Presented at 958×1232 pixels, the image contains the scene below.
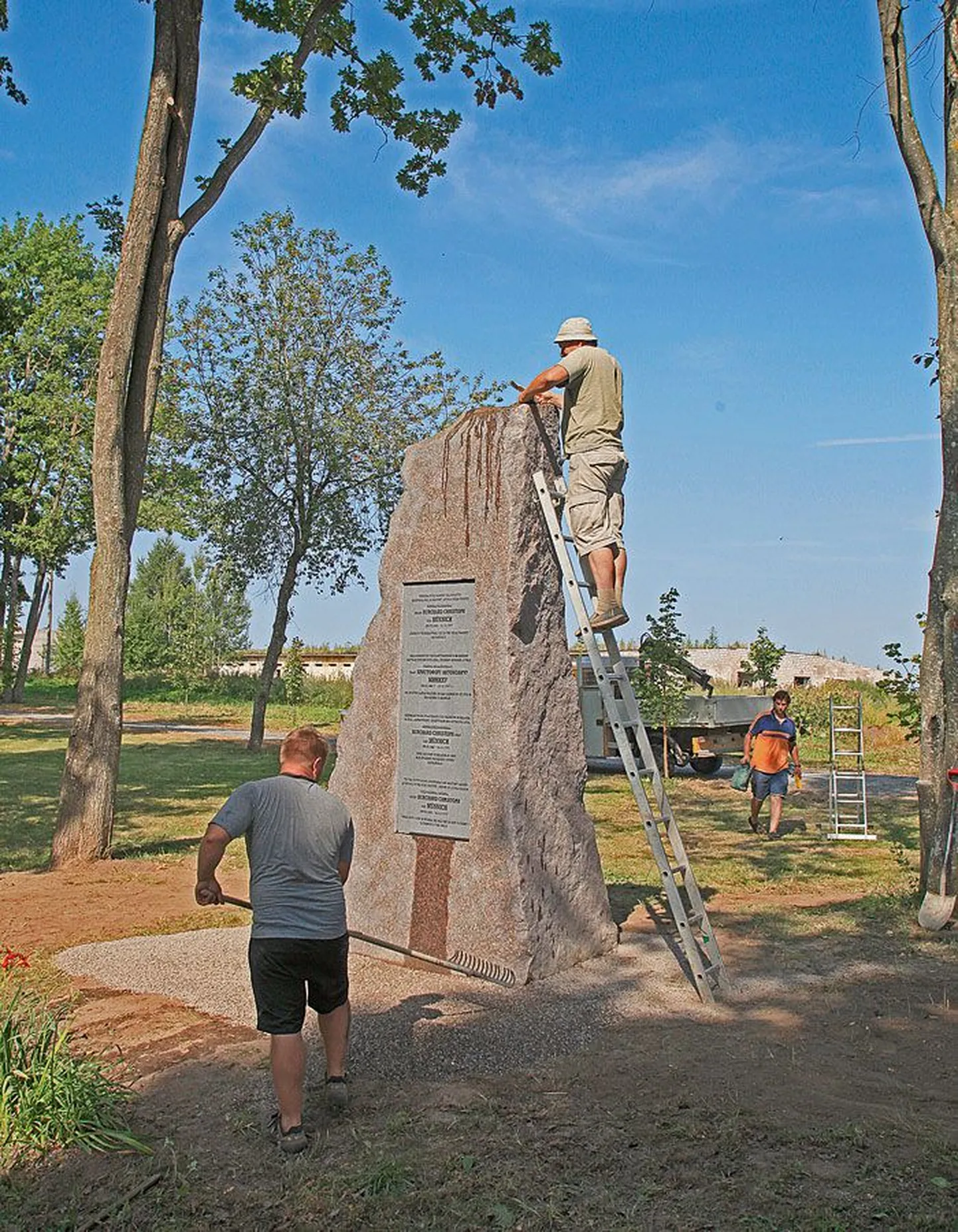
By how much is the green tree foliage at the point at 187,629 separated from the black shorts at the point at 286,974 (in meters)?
42.7

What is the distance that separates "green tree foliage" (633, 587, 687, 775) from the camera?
61.9 ft

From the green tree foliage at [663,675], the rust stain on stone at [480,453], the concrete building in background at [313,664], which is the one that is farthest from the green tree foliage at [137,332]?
the concrete building in background at [313,664]

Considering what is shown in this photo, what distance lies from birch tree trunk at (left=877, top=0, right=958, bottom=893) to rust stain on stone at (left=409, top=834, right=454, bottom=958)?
381 centimetres

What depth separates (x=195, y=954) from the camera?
7.20 metres

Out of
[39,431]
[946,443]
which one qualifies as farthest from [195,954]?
[39,431]

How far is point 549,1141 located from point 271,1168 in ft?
3.42

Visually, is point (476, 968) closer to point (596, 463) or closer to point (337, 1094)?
point (337, 1094)

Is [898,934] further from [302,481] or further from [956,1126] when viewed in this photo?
[302,481]

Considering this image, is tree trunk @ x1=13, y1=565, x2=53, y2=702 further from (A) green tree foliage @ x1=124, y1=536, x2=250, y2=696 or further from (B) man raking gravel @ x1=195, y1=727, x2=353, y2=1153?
(B) man raking gravel @ x1=195, y1=727, x2=353, y2=1153

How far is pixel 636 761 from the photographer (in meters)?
6.73

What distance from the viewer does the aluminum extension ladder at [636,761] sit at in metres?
6.45

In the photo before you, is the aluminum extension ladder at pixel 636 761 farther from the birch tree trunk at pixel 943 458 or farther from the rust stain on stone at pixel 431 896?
the birch tree trunk at pixel 943 458

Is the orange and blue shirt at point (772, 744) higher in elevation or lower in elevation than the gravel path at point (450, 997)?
higher

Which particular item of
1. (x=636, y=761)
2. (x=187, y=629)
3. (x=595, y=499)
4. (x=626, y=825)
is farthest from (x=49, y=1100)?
(x=187, y=629)
